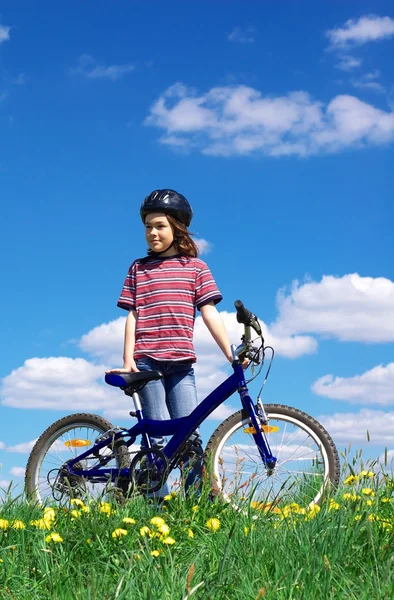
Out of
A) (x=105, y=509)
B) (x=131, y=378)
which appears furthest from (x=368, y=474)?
(x=131, y=378)

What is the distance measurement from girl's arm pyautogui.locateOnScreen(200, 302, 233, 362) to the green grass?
2097 millimetres

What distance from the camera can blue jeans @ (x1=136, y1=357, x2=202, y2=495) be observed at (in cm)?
647

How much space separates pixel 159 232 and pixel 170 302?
2.20 feet

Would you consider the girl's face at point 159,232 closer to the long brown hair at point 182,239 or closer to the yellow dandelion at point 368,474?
the long brown hair at point 182,239

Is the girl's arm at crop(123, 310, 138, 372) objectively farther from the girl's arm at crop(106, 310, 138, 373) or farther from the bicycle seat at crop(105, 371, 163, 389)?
the bicycle seat at crop(105, 371, 163, 389)

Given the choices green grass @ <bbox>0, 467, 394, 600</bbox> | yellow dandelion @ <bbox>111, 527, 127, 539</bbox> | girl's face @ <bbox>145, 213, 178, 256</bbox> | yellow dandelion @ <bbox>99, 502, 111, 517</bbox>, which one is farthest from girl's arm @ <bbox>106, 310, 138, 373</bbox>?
yellow dandelion @ <bbox>111, 527, 127, 539</bbox>

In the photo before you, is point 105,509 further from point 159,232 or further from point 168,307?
point 159,232

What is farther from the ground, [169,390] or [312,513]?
[169,390]

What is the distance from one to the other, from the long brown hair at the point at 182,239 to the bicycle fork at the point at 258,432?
142 cm

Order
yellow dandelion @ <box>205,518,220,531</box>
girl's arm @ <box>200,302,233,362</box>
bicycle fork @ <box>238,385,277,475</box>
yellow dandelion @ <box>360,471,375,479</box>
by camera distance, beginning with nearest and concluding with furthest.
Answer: yellow dandelion @ <box>205,518,220,531</box> → yellow dandelion @ <box>360,471,375,479</box> → bicycle fork @ <box>238,385,277,475</box> → girl's arm @ <box>200,302,233,362</box>

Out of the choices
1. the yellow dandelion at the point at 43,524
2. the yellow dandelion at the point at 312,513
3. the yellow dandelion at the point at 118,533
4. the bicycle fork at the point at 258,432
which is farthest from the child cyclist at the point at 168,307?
the yellow dandelion at the point at 118,533

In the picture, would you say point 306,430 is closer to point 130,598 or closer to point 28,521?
point 28,521

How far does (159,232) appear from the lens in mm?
6730

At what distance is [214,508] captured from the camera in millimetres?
4730
